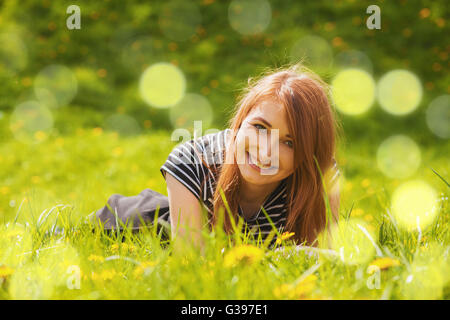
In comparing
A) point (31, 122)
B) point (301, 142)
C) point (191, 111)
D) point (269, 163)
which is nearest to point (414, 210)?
point (301, 142)

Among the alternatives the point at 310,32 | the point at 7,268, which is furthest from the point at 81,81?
the point at 7,268

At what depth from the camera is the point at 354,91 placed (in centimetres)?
533

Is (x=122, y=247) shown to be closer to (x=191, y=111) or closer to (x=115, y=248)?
(x=115, y=248)

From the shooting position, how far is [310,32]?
605 cm

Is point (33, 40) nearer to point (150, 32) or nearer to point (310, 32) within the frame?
point (150, 32)

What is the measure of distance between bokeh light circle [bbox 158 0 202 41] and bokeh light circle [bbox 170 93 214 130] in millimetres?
1405

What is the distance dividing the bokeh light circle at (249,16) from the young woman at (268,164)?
4.47 meters

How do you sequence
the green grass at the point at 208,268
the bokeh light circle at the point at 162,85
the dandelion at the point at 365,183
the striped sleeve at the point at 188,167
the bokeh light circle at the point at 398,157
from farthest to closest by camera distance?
the bokeh light circle at the point at 162,85
the bokeh light circle at the point at 398,157
the dandelion at the point at 365,183
the striped sleeve at the point at 188,167
the green grass at the point at 208,268

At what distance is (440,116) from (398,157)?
3.72 ft

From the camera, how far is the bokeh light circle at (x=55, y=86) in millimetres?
5441

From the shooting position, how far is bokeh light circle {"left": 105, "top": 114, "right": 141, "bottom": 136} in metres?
5.00

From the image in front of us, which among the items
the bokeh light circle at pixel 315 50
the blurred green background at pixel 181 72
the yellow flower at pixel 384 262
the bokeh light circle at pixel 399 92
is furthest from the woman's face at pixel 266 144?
the bokeh light circle at pixel 315 50

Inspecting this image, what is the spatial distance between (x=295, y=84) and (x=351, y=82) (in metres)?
4.00

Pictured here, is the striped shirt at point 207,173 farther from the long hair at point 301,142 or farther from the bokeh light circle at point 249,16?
the bokeh light circle at point 249,16
